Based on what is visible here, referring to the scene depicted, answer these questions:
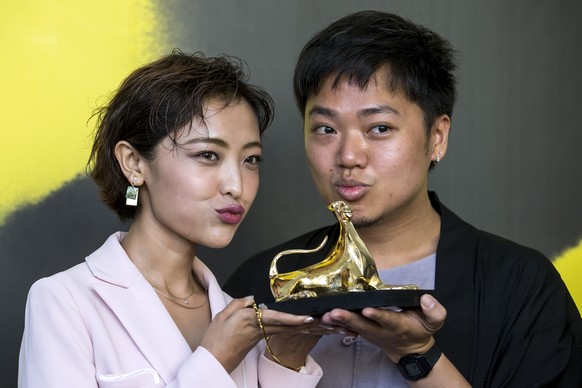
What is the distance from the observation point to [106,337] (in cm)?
199

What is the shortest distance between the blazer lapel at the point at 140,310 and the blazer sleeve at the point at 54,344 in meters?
0.09

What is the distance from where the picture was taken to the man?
2.41m

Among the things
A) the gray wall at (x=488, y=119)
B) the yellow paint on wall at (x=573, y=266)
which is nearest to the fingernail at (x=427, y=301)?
the gray wall at (x=488, y=119)

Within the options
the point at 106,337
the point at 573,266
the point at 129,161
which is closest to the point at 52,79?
the point at 129,161

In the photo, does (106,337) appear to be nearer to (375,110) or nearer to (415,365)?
(415,365)

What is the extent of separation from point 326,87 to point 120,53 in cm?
102

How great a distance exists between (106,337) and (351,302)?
508mm

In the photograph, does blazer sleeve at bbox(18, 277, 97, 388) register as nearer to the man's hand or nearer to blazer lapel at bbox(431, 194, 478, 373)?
the man's hand

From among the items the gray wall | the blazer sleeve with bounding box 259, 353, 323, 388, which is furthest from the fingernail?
the gray wall

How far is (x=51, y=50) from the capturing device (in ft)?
10.4

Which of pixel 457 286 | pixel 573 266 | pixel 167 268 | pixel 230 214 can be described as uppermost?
pixel 230 214

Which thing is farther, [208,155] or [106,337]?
[208,155]

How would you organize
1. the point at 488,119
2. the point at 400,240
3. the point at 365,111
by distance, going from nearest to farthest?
the point at 365,111 → the point at 400,240 → the point at 488,119

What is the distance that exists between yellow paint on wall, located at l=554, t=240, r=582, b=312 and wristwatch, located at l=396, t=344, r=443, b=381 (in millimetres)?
1663
